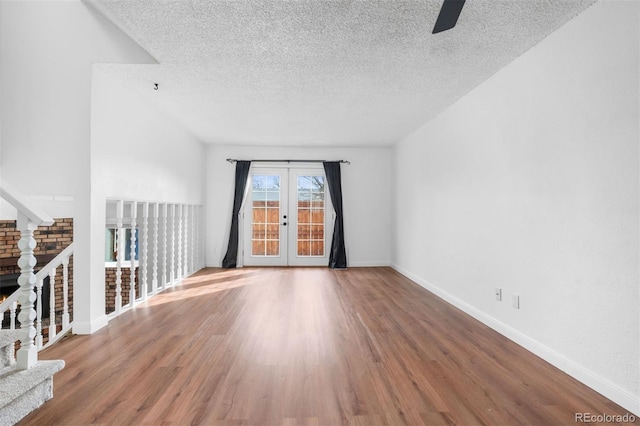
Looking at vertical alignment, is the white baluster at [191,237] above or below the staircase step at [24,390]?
above

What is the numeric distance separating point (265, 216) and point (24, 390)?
509 cm

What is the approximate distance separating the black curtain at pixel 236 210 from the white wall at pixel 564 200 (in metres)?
4.08

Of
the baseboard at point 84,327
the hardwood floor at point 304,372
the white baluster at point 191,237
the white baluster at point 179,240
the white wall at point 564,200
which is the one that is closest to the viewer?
the hardwood floor at point 304,372

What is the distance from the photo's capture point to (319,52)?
273cm

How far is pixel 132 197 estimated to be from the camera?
3.66 m

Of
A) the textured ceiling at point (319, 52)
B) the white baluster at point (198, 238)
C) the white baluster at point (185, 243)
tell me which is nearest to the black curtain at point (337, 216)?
the textured ceiling at point (319, 52)

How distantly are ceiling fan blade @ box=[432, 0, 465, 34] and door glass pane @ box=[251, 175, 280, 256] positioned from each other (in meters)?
5.12

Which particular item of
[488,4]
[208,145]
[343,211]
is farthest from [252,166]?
[488,4]

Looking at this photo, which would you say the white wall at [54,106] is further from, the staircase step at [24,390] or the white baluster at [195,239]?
the white baluster at [195,239]

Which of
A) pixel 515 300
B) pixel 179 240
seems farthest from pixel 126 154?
pixel 515 300

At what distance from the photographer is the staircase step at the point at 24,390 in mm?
1564

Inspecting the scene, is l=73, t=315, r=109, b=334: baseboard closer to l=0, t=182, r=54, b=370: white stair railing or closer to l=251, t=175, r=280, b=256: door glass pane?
l=0, t=182, r=54, b=370: white stair railing

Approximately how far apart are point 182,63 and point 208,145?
142 inches

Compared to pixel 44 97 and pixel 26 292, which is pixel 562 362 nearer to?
pixel 26 292
